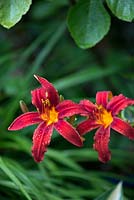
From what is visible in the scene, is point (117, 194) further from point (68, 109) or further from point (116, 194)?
point (68, 109)

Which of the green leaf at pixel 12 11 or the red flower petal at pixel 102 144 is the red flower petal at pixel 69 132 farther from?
the green leaf at pixel 12 11

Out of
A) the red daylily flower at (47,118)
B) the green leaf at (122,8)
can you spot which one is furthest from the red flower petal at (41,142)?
the green leaf at (122,8)

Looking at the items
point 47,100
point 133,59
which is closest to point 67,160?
point 133,59

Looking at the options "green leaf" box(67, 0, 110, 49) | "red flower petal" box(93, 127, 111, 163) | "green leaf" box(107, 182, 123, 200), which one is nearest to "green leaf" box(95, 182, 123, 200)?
"green leaf" box(107, 182, 123, 200)

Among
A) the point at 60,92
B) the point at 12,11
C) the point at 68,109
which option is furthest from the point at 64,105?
the point at 60,92

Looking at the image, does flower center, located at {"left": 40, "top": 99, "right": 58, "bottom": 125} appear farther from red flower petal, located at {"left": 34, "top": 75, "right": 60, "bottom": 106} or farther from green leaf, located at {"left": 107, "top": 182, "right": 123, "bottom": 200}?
green leaf, located at {"left": 107, "top": 182, "right": 123, "bottom": 200}

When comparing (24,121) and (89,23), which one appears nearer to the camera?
(24,121)
